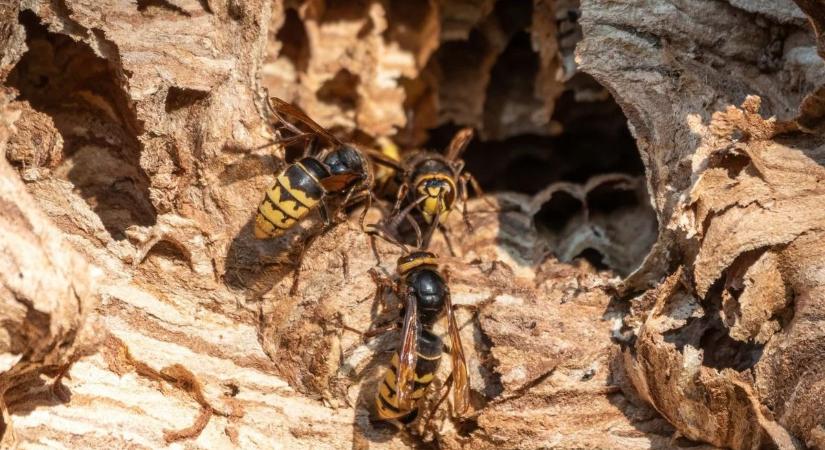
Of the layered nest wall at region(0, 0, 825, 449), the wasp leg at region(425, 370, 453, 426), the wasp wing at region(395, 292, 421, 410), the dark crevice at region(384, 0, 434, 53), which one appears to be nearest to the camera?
the layered nest wall at region(0, 0, 825, 449)

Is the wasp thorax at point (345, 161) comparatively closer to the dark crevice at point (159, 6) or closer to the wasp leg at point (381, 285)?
Result: the wasp leg at point (381, 285)

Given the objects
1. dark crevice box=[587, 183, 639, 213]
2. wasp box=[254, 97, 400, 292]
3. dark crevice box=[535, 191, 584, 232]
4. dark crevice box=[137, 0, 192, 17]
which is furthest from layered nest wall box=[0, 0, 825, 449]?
dark crevice box=[587, 183, 639, 213]

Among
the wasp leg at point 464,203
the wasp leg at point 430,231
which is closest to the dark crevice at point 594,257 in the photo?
the wasp leg at point 464,203

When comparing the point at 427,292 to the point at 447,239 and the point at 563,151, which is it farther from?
the point at 563,151

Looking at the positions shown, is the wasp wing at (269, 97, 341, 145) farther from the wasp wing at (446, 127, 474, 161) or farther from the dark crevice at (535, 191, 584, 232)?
the dark crevice at (535, 191, 584, 232)

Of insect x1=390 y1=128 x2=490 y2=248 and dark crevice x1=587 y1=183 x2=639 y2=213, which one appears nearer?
insect x1=390 y1=128 x2=490 y2=248

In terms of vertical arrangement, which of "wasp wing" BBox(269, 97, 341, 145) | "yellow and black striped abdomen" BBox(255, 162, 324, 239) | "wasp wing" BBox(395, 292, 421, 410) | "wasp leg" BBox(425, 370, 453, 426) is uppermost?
"wasp wing" BBox(269, 97, 341, 145)
